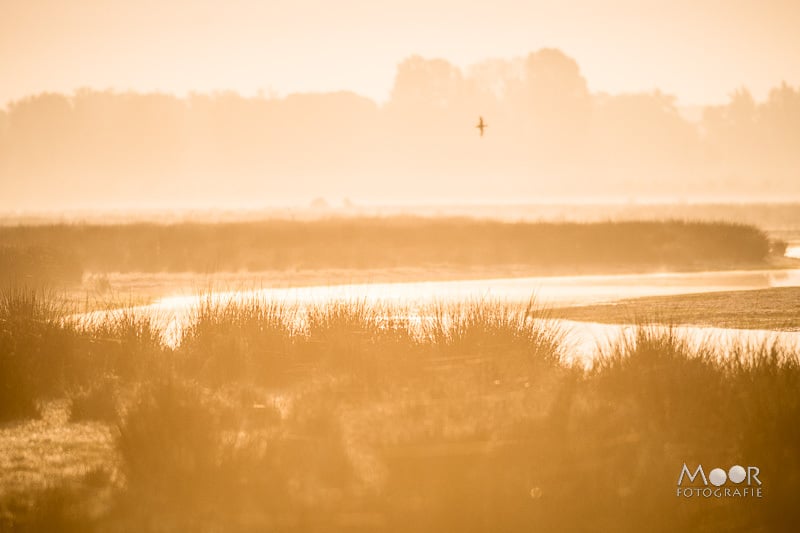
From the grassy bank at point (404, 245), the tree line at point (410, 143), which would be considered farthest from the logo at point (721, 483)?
the tree line at point (410, 143)

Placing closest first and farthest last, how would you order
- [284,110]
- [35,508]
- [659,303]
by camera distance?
1. [35,508]
2. [659,303]
3. [284,110]

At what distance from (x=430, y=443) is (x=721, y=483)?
3.23 meters

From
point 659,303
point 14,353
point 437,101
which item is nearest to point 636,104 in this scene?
point 437,101

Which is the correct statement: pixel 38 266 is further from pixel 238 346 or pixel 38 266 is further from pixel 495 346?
pixel 495 346

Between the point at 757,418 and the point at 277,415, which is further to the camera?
the point at 277,415

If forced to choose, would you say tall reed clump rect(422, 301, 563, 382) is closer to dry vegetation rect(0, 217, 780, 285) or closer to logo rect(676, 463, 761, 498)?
logo rect(676, 463, 761, 498)

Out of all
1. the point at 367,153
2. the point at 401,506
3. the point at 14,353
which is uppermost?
the point at 367,153

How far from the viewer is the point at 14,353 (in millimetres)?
16375

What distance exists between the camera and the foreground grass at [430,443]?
1128 centimetres

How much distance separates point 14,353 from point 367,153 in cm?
14651

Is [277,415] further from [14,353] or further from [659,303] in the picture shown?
[659,303]

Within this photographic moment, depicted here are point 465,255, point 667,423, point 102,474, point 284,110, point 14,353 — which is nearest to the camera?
point 102,474

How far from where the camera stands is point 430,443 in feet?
40.6

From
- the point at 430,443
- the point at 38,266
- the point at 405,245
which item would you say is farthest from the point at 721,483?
the point at 405,245
